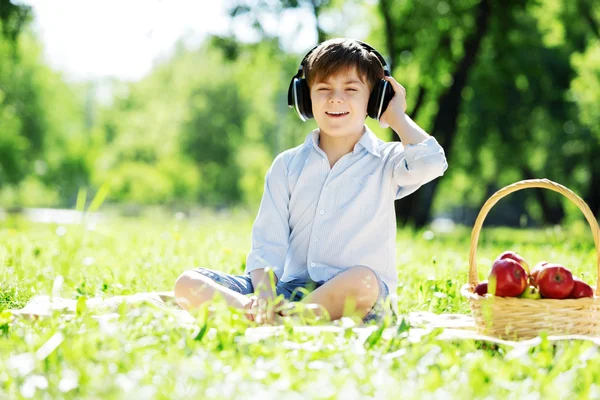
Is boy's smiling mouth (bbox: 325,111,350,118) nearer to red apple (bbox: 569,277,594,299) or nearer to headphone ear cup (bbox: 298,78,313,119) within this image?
headphone ear cup (bbox: 298,78,313,119)

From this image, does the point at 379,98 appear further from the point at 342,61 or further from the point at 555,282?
the point at 555,282

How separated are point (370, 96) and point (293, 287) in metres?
1.07

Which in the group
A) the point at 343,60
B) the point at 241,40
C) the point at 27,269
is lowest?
the point at 27,269

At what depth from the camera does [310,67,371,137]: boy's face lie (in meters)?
3.63

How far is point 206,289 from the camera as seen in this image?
3410 millimetres

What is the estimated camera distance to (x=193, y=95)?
34.8 metres

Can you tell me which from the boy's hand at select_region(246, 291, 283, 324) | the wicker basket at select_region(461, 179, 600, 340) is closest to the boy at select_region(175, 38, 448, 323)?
the boy's hand at select_region(246, 291, 283, 324)

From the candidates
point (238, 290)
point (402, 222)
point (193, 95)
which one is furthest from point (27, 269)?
point (193, 95)

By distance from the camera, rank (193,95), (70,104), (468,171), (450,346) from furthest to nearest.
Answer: (193,95)
(70,104)
(468,171)
(450,346)

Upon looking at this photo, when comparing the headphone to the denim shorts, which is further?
the headphone

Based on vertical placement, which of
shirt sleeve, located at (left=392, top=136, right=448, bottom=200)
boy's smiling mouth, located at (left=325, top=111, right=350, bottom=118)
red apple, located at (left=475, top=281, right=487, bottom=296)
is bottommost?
red apple, located at (left=475, top=281, right=487, bottom=296)

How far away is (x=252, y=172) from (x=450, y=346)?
3025 centimetres

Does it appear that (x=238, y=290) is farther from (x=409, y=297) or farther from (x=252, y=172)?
(x=252, y=172)

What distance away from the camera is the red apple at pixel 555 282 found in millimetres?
3068
